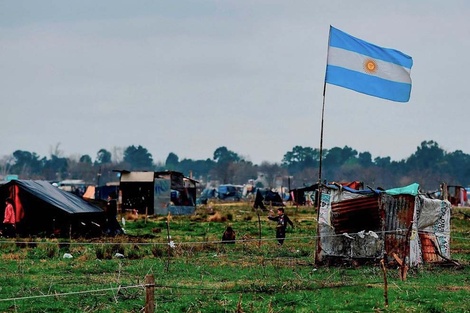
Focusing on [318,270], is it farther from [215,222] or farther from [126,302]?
[215,222]

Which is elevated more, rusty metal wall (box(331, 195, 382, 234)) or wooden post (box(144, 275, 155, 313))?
rusty metal wall (box(331, 195, 382, 234))

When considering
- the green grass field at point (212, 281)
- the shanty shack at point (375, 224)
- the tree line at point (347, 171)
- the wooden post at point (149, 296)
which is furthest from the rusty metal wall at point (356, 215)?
the tree line at point (347, 171)

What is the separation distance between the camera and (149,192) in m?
53.2

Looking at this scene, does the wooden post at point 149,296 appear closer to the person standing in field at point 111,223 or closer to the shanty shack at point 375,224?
the shanty shack at point 375,224

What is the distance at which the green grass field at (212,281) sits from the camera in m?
14.2

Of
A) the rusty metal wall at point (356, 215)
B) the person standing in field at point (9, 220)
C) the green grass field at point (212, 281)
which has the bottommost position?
the green grass field at point (212, 281)

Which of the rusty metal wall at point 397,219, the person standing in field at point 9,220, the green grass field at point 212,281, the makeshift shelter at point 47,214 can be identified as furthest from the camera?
the makeshift shelter at point 47,214

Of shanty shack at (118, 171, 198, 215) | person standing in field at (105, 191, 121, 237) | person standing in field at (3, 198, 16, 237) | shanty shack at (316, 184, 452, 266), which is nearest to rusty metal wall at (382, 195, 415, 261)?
shanty shack at (316, 184, 452, 266)

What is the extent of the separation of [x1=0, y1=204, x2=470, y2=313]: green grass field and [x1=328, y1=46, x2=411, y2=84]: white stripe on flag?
4.99 metres

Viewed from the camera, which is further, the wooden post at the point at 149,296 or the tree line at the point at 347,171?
the tree line at the point at 347,171

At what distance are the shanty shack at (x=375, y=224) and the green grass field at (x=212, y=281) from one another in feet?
1.49

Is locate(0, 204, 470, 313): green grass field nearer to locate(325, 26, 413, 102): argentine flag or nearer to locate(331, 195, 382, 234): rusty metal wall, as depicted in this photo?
locate(331, 195, 382, 234): rusty metal wall

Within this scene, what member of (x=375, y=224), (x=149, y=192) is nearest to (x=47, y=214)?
(x=375, y=224)

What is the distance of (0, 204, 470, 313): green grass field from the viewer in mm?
14227
